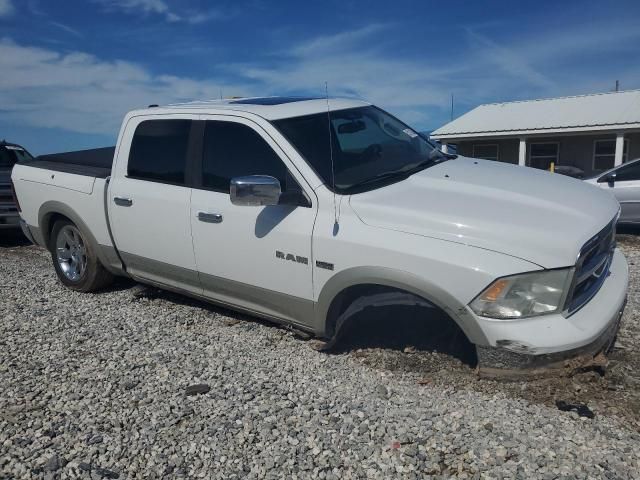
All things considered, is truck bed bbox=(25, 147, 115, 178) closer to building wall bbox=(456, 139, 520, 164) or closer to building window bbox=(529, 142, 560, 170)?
building window bbox=(529, 142, 560, 170)

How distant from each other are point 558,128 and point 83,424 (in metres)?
21.3

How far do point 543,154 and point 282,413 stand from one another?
22456mm

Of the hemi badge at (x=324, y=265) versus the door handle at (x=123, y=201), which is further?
the door handle at (x=123, y=201)

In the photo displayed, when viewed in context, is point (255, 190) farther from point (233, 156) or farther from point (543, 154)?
point (543, 154)

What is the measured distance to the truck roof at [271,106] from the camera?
4383 mm

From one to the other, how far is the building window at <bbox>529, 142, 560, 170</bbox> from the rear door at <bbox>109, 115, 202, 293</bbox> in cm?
2078

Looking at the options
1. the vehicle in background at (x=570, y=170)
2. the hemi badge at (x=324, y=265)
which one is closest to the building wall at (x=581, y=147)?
the vehicle in background at (x=570, y=170)

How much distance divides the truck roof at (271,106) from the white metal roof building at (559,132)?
18.1 meters

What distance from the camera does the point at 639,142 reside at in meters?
21.2

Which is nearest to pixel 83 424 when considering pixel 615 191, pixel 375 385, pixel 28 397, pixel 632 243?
pixel 28 397

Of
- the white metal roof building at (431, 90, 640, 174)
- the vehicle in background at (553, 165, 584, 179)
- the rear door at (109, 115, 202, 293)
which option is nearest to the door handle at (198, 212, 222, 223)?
the rear door at (109, 115, 202, 293)

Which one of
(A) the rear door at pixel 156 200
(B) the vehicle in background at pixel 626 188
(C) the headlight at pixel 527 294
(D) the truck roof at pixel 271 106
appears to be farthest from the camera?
(B) the vehicle in background at pixel 626 188

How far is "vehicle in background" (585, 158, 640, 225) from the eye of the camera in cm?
913

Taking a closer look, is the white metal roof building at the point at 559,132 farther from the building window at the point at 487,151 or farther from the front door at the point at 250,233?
the front door at the point at 250,233
